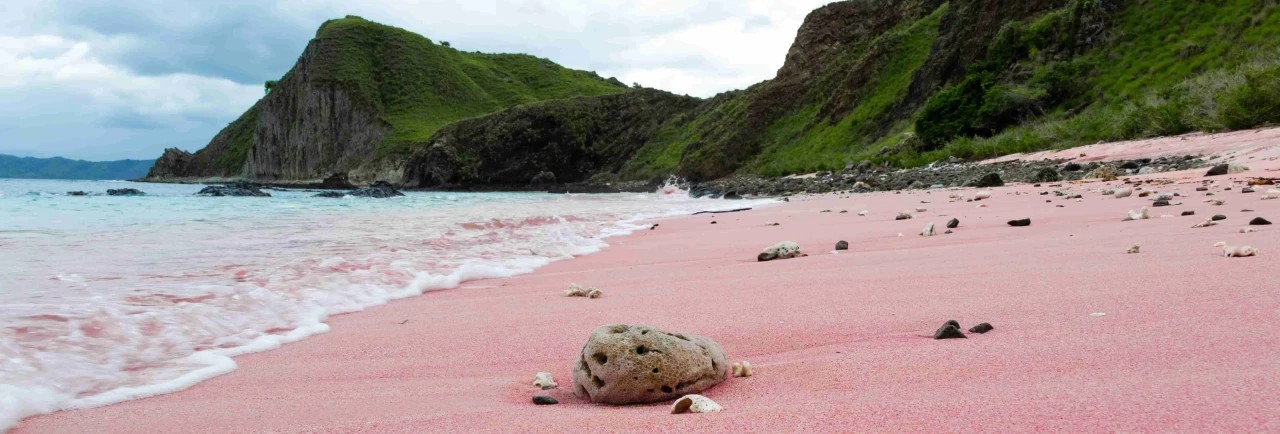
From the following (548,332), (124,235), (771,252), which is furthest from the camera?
(124,235)

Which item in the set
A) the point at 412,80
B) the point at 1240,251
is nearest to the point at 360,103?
the point at 412,80

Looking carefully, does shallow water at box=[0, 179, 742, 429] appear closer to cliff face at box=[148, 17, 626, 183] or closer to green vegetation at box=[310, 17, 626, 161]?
cliff face at box=[148, 17, 626, 183]

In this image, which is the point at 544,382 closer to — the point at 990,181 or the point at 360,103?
the point at 990,181

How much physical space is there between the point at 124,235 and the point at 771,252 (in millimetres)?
7620

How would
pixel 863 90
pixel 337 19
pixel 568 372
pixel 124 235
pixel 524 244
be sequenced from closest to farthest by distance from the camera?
pixel 568 372, pixel 524 244, pixel 124 235, pixel 863 90, pixel 337 19

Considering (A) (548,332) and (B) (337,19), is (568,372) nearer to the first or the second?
(A) (548,332)

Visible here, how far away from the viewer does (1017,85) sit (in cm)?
3175

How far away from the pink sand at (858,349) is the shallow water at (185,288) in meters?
0.22

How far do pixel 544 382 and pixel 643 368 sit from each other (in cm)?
42

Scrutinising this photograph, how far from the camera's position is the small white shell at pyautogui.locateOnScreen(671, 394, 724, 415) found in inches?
67.4

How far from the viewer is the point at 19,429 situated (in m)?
2.06

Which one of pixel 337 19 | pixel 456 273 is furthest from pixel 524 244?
pixel 337 19

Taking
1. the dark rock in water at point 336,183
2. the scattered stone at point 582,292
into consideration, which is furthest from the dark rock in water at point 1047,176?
the dark rock in water at point 336,183

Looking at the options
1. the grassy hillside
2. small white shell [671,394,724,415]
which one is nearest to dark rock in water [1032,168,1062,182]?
the grassy hillside
